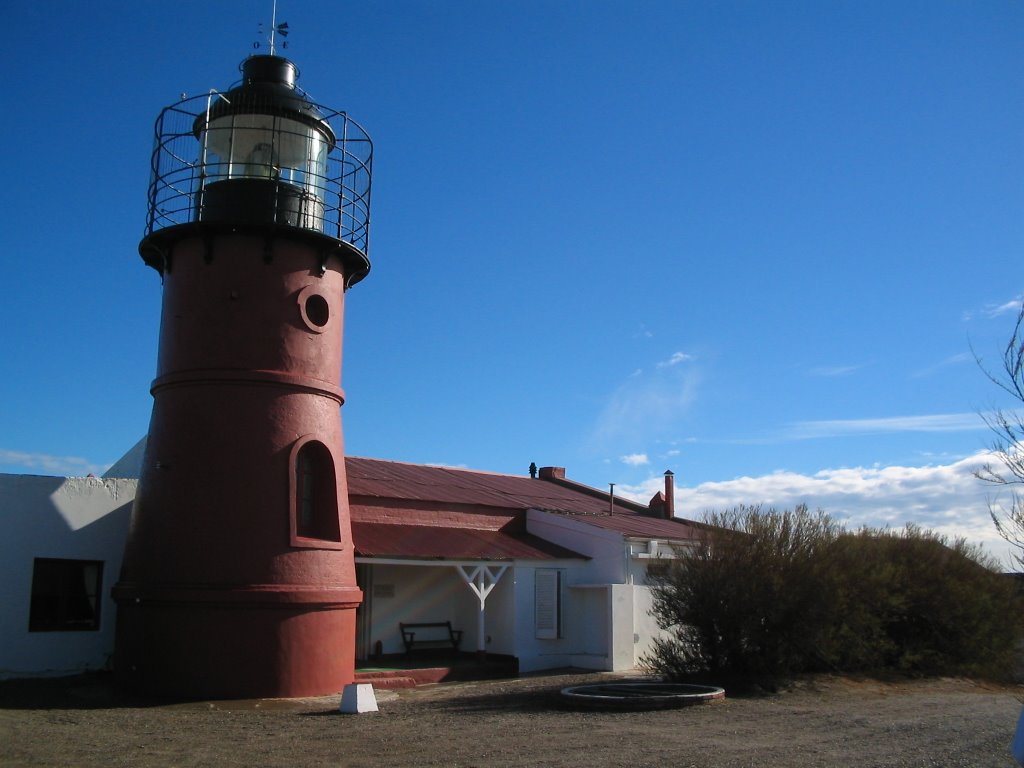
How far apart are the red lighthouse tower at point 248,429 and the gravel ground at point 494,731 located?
32.0 inches

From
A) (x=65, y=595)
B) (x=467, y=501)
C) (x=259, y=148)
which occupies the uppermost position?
(x=259, y=148)

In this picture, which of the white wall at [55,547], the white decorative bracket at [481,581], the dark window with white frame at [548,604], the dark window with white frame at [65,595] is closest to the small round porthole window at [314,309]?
the white wall at [55,547]

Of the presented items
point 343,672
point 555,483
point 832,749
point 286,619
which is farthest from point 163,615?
point 555,483

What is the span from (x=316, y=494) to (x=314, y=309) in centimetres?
289

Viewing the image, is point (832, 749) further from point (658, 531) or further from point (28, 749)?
point (658, 531)

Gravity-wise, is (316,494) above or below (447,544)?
above

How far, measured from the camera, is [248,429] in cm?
1402

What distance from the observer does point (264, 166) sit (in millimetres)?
14859

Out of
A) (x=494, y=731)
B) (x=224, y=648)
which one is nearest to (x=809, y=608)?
(x=494, y=731)

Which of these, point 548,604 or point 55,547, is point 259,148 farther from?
point 548,604

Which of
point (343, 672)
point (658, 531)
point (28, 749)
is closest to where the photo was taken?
point (28, 749)

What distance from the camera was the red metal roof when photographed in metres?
19.6

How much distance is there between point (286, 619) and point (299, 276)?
511cm

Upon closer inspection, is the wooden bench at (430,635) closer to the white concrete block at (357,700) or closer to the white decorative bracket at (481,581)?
the white decorative bracket at (481,581)
